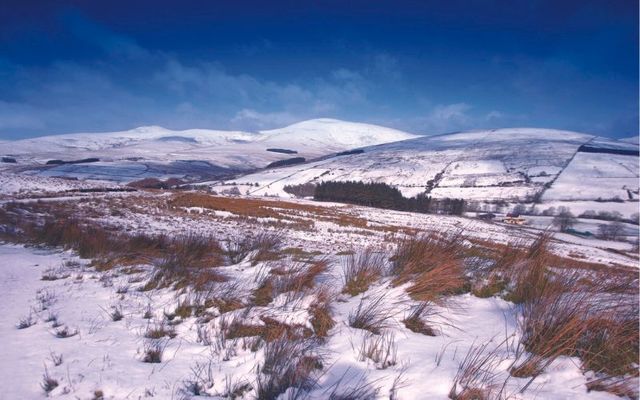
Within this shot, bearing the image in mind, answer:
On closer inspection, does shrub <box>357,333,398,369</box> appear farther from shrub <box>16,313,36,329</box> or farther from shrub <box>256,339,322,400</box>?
shrub <box>16,313,36,329</box>

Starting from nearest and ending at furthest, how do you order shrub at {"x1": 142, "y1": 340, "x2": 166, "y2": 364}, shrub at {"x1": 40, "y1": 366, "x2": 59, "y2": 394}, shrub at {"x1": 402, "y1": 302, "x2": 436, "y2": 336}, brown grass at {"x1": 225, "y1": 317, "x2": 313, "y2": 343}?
shrub at {"x1": 40, "y1": 366, "x2": 59, "y2": 394}, shrub at {"x1": 142, "y1": 340, "x2": 166, "y2": 364}, brown grass at {"x1": 225, "y1": 317, "x2": 313, "y2": 343}, shrub at {"x1": 402, "y1": 302, "x2": 436, "y2": 336}

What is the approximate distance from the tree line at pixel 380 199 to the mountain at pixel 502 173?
12.6m

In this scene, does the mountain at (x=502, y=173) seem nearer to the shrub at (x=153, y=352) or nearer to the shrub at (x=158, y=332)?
the shrub at (x=158, y=332)

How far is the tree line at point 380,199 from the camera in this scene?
77438 millimetres

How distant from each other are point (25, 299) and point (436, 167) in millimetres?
137288

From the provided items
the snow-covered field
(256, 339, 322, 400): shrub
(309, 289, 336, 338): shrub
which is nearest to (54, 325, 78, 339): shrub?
the snow-covered field

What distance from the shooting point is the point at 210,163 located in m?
199

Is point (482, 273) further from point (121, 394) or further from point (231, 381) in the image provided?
point (121, 394)

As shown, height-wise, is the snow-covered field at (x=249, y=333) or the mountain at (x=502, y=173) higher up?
the mountain at (x=502, y=173)

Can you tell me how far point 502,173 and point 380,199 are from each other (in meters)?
62.7

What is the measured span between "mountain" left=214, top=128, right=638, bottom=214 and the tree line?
12.6 metres

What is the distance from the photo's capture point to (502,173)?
380 feet

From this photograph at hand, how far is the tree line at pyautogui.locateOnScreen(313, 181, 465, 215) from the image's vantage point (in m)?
77.4

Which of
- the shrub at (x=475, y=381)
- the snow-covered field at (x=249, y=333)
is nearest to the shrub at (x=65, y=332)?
the snow-covered field at (x=249, y=333)
